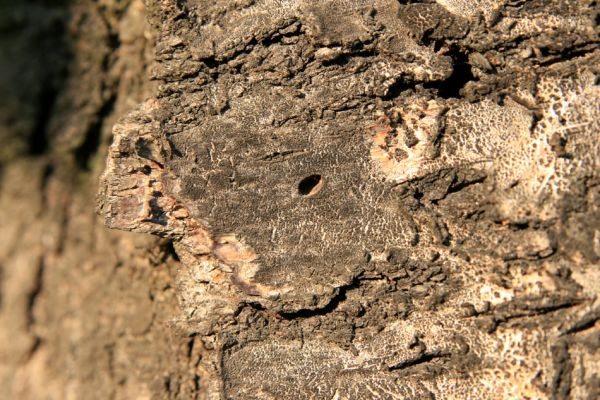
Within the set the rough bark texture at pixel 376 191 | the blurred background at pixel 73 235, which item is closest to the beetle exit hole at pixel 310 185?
the rough bark texture at pixel 376 191

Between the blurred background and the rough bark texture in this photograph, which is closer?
the rough bark texture

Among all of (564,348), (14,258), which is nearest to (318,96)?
(564,348)

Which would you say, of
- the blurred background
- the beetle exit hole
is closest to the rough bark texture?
the beetle exit hole

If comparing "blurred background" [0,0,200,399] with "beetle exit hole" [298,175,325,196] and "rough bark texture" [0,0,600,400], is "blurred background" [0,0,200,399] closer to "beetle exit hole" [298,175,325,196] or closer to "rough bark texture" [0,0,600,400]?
"rough bark texture" [0,0,600,400]

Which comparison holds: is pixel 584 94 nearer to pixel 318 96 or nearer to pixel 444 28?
pixel 444 28

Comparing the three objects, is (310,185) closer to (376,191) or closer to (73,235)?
(376,191)

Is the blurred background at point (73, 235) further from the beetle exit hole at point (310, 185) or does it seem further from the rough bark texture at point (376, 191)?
the beetle exit hole at point (310, 185)

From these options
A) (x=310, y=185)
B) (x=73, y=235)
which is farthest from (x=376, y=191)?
(x=73, y=235)
